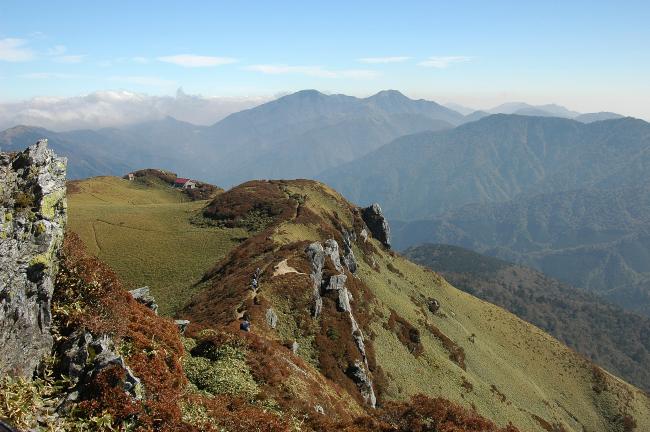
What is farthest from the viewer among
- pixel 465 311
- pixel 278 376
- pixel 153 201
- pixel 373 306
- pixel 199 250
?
pixel 153 201

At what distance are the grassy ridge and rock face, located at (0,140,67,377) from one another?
38841 millimetres

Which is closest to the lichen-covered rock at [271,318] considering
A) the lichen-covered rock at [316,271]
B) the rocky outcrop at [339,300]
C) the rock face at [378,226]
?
the lichen-covered rock at [316,271]

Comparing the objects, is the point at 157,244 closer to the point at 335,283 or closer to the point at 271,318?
the point at 335,283

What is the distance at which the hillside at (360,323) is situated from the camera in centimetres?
4912

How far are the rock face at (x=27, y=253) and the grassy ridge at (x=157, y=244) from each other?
3884 cm

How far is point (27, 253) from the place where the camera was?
1797 centimetres

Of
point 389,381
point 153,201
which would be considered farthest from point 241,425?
point 153,201

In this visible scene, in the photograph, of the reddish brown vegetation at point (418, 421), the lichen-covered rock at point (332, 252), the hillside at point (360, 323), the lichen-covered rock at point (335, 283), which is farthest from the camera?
the lichen-covered rock at point (332, 252)

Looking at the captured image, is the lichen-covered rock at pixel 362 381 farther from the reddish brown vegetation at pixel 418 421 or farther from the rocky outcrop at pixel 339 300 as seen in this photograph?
the reddish brown vegetation at pixel 418 421

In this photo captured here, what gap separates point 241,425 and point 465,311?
104 m

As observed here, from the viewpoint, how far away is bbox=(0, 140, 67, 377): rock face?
16.9 m

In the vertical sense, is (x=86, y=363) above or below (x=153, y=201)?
above

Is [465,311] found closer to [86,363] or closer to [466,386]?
[466,386]

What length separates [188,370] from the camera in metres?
25.9
